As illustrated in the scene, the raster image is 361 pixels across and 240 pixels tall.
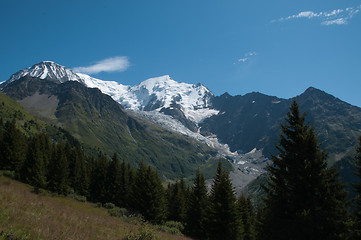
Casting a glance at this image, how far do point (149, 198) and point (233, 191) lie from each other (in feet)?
79.5

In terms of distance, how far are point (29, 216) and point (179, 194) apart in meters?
57.8

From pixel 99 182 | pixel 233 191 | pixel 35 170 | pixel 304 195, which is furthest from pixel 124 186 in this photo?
pixel 304 195

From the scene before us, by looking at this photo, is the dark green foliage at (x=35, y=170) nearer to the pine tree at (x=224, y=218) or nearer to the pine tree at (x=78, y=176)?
the pine tree at (x=78, y=176)

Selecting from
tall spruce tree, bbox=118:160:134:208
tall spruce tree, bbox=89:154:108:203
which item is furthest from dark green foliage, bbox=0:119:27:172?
tall spruce tree, bbox=118:160:134:208

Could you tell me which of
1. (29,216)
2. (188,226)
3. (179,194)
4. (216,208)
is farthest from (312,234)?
(179,194)

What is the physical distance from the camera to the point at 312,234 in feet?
56.7

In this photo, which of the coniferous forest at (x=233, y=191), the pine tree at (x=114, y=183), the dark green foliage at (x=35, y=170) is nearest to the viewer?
the coniferous forest at (x=233, y=191)

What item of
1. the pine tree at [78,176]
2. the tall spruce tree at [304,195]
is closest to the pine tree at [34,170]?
the pine tree at [78,176]

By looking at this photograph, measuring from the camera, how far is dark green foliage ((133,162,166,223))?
55406mm

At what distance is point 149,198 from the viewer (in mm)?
56156

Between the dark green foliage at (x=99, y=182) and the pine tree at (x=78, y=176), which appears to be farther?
the dark green foliage at (x=99, y=182)

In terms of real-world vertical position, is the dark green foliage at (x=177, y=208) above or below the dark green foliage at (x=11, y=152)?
below

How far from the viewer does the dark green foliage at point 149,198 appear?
55.4 metres

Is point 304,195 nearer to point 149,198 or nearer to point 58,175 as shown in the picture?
point 149,198
